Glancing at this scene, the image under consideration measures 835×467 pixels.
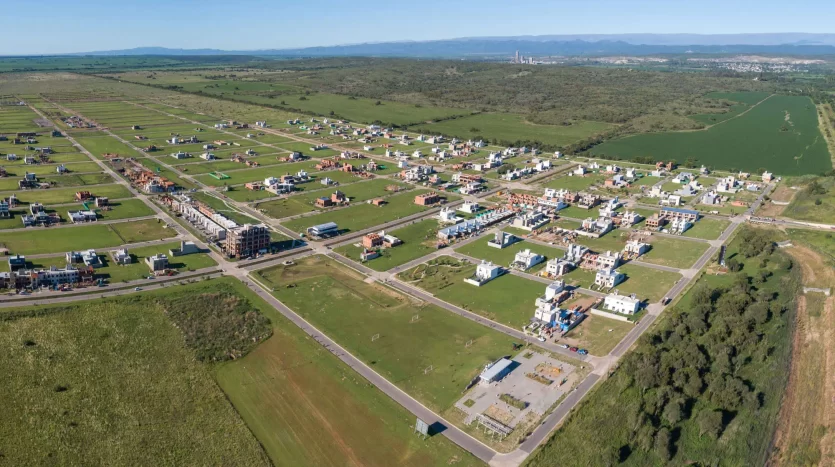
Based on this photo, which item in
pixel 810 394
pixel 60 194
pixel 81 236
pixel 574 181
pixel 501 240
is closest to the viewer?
pixel 810 394


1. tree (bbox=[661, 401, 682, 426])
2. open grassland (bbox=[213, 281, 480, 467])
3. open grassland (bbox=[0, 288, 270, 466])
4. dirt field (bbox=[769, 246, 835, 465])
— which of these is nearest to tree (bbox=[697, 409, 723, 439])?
tree (bbox=[661, 401, 682, 426])

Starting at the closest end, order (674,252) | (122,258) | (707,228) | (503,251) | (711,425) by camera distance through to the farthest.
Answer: (711,425) → (122,258) → (674,252) → (503,251) → (707,228)

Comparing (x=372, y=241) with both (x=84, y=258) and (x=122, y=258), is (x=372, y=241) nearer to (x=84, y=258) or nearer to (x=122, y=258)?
(x=122, y=258)

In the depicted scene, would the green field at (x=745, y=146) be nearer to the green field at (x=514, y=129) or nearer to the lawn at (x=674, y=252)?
the green field at (x=514, y=129)

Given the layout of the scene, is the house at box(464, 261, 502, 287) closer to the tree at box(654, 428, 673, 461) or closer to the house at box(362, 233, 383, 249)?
the house at box(362, 233, 383, 249)

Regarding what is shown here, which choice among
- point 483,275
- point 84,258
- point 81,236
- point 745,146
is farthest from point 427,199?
point 745,146

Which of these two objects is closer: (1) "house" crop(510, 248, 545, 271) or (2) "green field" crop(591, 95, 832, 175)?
(1) "house" crop(510, 248, 545, 271)
